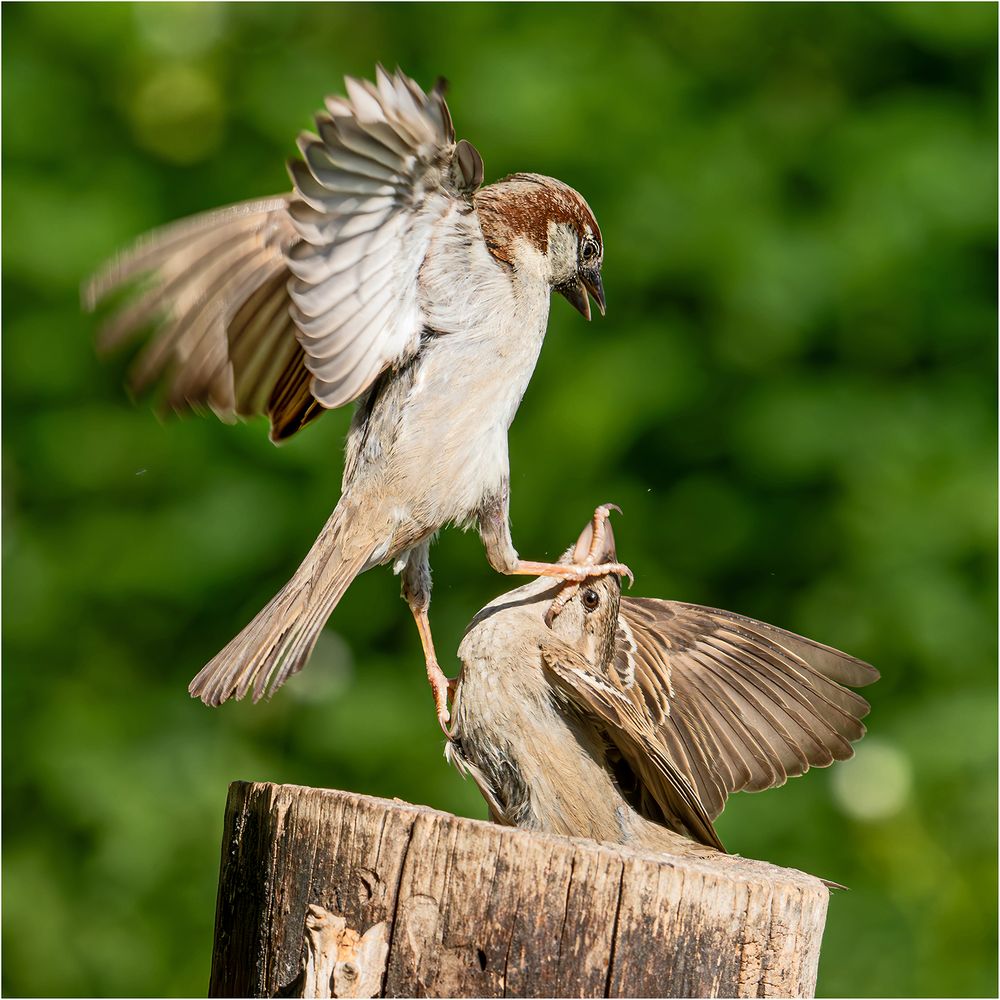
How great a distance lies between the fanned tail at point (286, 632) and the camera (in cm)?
336

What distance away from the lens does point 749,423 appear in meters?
5.88

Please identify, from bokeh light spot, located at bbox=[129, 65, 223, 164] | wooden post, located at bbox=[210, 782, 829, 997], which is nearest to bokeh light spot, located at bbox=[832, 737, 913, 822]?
wooden post, located at bbox=[210, 782, 829, 997]

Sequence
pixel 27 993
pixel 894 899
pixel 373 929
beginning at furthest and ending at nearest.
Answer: pixel 27 993 → pixel 894 899 → pixel 373 929

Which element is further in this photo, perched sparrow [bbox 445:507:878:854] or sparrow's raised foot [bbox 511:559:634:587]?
sparrow's raised foot [bbox 511:559:634:587]

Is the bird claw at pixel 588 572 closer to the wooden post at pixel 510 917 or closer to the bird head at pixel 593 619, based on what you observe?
the bird head at pixel 593 619

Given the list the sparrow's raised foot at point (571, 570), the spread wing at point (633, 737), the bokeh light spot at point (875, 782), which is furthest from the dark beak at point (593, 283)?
the bokeh light spot at point (875, 782)

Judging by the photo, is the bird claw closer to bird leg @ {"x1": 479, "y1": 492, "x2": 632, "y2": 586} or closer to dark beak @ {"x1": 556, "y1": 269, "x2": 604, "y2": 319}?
bird leg @ {"x1": 479, "y1": 492, "x2": 632, "y2": 586}

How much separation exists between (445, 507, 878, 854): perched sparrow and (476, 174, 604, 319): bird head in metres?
0.71

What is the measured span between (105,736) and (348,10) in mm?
3273

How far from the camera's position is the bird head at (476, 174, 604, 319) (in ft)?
12.8

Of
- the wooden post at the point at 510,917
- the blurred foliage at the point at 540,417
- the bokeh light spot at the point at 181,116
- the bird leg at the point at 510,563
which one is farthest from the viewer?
the bokeh light spot at the point at 181,116

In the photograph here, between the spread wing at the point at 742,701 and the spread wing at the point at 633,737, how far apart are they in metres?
0.25

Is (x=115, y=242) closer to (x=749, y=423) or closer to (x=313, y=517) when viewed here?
(x=313, y=517)

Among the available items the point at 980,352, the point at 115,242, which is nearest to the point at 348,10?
the point at 115,242
